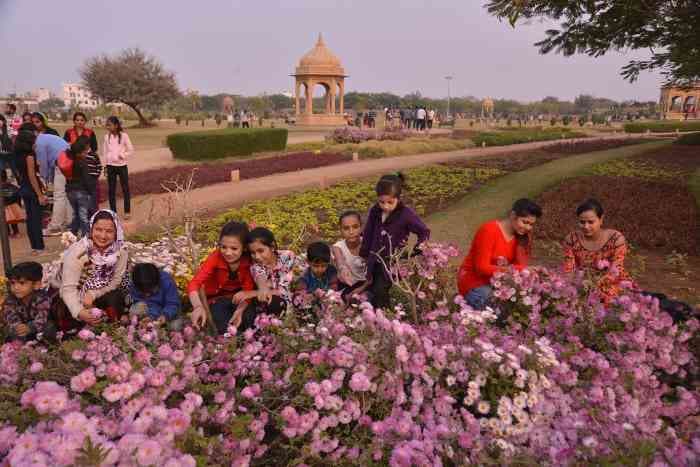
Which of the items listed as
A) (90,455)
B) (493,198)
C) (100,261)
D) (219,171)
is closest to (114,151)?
(100,261)

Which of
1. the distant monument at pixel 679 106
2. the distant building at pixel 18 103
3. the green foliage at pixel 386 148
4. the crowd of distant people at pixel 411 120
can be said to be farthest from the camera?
the distant monument at pixel 679 106

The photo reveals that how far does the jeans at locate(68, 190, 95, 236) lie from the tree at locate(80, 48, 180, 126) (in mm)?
Result: 35592

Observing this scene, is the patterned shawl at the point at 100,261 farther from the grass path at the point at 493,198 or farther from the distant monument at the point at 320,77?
the distant monument at the point at 320,77

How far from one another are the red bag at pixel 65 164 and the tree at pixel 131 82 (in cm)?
3565

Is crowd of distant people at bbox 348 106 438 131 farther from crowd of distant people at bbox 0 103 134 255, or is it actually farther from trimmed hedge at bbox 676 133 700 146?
crowd of distant people at bbox 0 103 134 255

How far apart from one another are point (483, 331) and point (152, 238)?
515 centimetres

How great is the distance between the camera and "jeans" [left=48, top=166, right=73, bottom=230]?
667 cm

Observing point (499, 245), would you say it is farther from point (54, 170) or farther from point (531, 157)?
point (531, 157)

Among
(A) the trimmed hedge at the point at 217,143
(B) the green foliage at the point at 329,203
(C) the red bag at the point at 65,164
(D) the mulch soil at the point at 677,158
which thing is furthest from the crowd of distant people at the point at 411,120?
(C) the red bag at the point at 65,164

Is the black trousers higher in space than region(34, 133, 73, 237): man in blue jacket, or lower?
lower

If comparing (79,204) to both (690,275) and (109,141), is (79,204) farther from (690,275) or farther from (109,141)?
(690,275)

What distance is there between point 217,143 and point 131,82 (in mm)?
27164

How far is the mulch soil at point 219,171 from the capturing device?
10.9 m

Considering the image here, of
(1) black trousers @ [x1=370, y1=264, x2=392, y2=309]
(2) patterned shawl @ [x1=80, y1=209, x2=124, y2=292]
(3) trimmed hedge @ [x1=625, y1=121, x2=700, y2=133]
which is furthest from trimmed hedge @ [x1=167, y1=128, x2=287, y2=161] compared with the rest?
(3) trimmed hedge @ [x1=625, y1=121, x2=700, y2=133]
